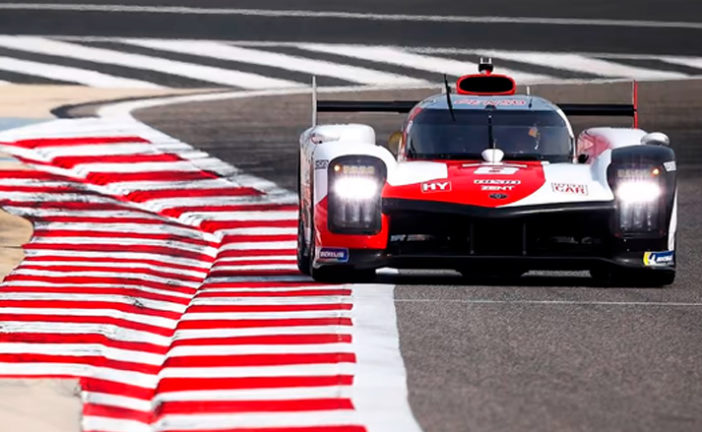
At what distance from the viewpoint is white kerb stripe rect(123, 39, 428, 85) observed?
85.0 ft

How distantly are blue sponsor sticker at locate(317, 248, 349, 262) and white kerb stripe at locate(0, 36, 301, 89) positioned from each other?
12404 millimetres

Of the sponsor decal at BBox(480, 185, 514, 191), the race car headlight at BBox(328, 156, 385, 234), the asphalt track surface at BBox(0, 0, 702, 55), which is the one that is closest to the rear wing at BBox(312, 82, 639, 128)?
the race car headlight at BBox(328, 156, 385, 234)

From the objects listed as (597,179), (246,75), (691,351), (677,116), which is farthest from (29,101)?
(691,351)

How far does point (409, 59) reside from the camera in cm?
2736

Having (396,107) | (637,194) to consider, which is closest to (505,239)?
(637,194)

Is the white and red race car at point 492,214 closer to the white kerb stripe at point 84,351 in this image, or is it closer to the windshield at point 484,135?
the windshield at point 484,135

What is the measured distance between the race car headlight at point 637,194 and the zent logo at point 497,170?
70cm

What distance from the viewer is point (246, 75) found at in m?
26.3

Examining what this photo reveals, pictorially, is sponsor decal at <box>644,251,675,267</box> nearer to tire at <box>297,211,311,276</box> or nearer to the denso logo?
the denso logo

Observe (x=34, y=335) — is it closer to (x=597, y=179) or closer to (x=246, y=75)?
(x=597, y=179)

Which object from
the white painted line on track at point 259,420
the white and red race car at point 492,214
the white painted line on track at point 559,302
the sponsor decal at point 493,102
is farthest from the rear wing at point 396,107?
the white painted line on track at point 259,420

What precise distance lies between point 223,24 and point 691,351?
20.3 m

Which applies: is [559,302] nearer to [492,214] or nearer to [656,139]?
[492,214]

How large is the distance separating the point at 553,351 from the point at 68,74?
16614 millimetres
